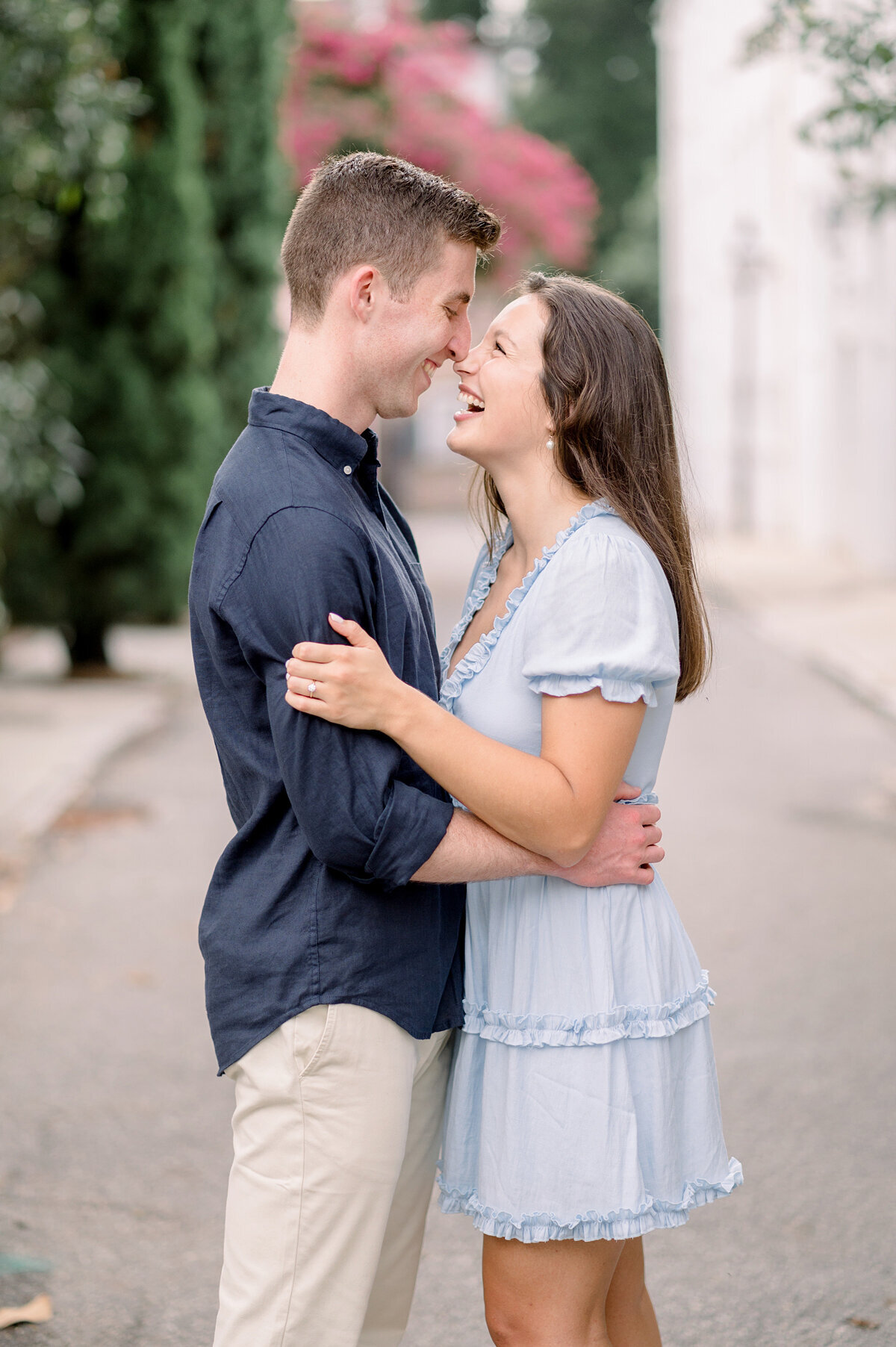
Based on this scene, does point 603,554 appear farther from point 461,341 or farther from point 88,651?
point 88,651

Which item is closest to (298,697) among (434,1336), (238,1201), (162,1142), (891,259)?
(238,1201)

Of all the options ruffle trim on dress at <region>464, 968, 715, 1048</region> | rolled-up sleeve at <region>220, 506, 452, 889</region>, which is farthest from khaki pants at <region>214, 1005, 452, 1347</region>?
rolled-up sleeve at <region>220, 506, 452, 889</region>

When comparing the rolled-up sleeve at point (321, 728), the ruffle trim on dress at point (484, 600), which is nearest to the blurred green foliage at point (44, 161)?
the ruffle trim on dress at point (484, 600)

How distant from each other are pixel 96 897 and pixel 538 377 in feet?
15.5

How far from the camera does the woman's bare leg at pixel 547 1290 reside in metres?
2.11

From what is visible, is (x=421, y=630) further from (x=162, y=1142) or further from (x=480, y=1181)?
(x=162, y=1142)

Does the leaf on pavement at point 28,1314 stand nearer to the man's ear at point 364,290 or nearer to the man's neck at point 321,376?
the man's neck at point 321,376

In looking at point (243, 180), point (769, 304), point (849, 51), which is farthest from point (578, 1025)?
point (769, 304)

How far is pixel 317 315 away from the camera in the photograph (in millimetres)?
2047

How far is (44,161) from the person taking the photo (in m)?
8.17

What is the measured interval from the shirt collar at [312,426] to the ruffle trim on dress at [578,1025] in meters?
0.81

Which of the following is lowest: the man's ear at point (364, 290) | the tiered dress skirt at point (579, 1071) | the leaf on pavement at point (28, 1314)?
the leaf on pavement at point (28, 1314)

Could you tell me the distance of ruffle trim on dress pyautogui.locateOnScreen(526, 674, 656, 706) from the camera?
78.1 inches

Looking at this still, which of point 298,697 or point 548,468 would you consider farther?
point 548,468
